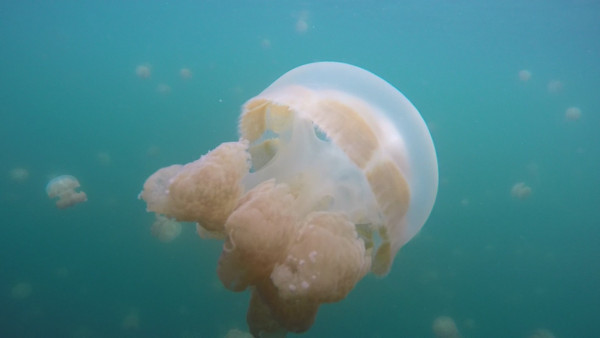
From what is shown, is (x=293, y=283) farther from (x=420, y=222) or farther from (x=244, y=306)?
(x=244, y=306)

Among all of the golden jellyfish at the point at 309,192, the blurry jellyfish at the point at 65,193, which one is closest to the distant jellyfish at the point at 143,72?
the blurry jellyfish at the point at 65,193

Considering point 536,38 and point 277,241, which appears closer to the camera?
point 277,241

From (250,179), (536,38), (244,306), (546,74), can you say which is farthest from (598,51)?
(250,179)

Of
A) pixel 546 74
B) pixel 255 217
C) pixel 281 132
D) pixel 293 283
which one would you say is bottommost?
pixel 293 283

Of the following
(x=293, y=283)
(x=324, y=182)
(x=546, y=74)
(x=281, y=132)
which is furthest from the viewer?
(x=546, y=74)

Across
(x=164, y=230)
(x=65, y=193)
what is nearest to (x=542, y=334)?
(x=164, y=230)

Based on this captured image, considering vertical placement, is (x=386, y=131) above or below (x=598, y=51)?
below
